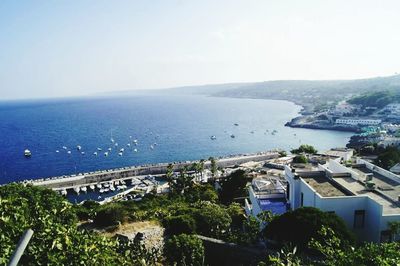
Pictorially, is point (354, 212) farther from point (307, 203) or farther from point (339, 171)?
point (339, 171)

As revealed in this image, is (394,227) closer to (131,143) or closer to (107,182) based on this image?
(107,182)

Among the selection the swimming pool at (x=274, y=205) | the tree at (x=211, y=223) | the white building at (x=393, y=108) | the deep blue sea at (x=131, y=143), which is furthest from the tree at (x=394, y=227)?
the white building at (x=393, y=108)

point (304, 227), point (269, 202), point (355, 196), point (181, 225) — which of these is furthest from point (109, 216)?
point (355, 196)

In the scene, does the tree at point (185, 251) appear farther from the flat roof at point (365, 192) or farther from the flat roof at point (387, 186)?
the flat roof at point (387, 186)

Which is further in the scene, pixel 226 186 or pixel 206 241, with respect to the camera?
pixel 226 186

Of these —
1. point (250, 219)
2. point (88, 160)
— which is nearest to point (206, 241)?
point (250, 219)

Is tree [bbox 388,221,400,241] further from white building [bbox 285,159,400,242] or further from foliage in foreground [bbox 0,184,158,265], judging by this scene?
→ foliage in foreground [bbox 0,184,158,265]

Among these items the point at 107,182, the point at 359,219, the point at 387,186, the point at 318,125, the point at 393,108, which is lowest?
the point at 318,125

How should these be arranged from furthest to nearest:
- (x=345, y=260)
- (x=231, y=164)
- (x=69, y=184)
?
(x=231, y=164) < (x=69, y=184) < (x=345, y=260)
